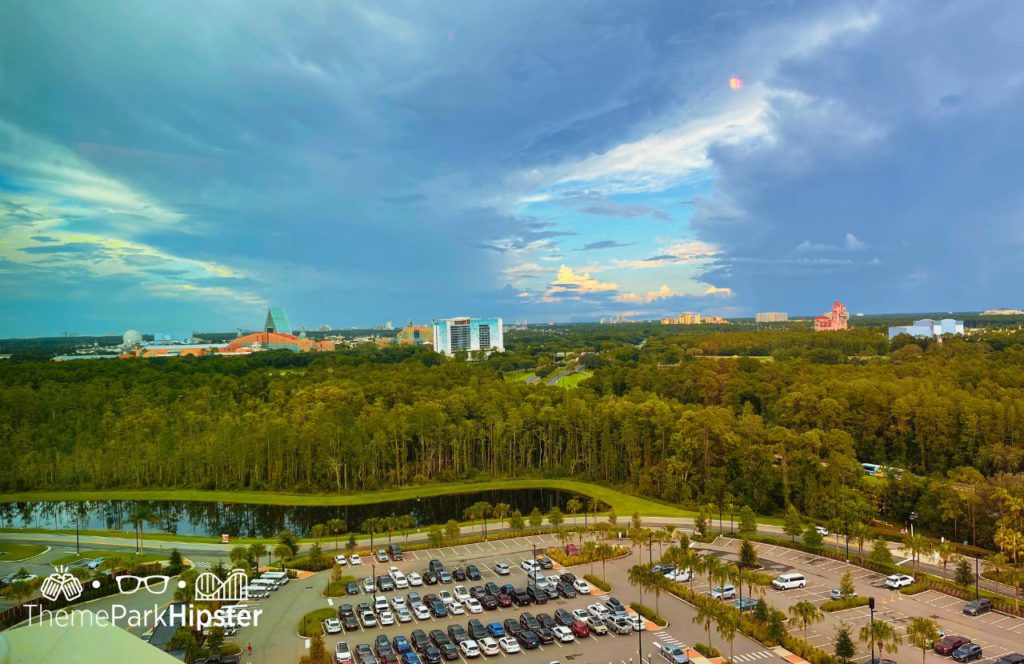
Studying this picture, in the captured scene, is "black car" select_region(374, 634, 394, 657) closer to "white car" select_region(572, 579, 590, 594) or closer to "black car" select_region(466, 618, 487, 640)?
"black car" select_region(466, 618, 487, 640)

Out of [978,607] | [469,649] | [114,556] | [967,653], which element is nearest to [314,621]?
[469,649]

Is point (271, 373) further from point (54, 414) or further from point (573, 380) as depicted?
point (573, 380)

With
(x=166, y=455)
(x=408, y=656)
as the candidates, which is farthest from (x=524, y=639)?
(x=166, y=455)

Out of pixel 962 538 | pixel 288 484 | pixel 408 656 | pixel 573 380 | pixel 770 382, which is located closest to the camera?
pixel 408 656

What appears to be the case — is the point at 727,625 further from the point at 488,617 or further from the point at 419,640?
the point at 419,640

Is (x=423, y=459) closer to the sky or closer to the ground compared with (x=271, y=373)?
closer to the ground

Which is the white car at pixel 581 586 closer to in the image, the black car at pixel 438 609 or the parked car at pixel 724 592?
the parked car at pixel 724 592

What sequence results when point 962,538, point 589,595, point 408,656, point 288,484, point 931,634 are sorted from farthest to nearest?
point 288,484
point 962,538
point 589,595
point 408,656
point 931,634

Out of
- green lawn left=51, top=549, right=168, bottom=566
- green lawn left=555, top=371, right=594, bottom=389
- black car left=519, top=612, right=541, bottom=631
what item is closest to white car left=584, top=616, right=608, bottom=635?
black car left=519, top=612, right=541, bottom=631
